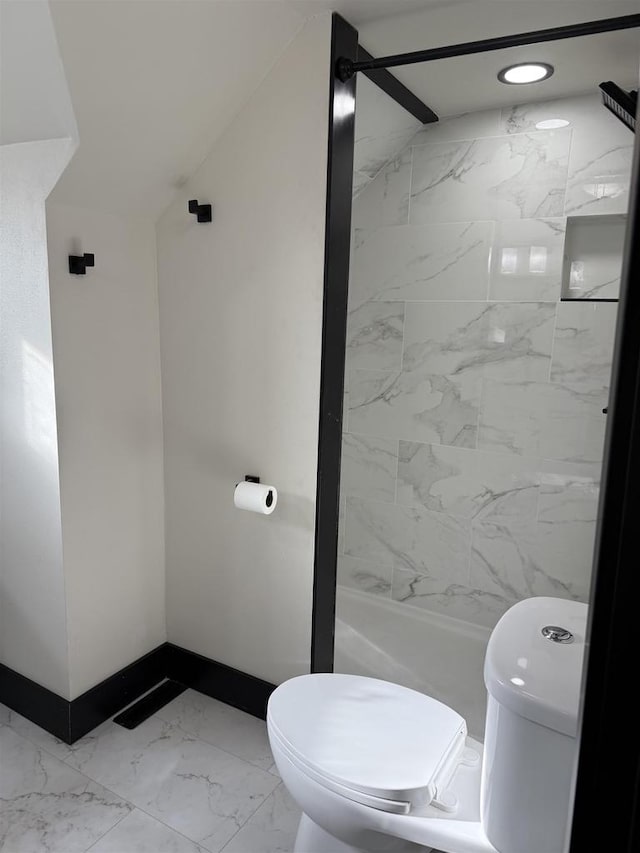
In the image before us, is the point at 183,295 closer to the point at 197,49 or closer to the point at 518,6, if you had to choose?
the point at 197,49

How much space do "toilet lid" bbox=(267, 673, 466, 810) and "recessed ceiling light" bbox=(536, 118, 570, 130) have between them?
6.67 feet

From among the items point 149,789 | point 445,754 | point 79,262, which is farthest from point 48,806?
point 79,262

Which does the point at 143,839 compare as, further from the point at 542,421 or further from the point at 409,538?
the point at 542,421

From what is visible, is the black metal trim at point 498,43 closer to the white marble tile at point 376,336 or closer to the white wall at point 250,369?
the white wall at point 250,369

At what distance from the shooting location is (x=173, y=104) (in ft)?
5.73

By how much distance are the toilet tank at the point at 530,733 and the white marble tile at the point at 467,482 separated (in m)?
1.30

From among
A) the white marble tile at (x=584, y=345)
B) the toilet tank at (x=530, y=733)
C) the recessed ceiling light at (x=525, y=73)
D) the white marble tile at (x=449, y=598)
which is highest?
the recessed ceiling light at (x=525, y=73)

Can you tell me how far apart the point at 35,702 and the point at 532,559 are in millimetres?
1923

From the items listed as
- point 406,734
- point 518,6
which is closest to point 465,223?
point 518,6

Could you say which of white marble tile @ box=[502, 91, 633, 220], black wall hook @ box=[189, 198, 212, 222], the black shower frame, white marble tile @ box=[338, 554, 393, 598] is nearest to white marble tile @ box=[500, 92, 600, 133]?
white marble tile @ box=[502, 91, 633, 220]

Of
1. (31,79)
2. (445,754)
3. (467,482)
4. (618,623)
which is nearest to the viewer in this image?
(618,623)

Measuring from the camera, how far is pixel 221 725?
2152 millimetres

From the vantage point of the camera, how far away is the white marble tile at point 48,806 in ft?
5.50

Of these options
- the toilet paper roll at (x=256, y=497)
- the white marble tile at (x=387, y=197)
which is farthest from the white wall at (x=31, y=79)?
the white marble tile at (x=387, y=197)
